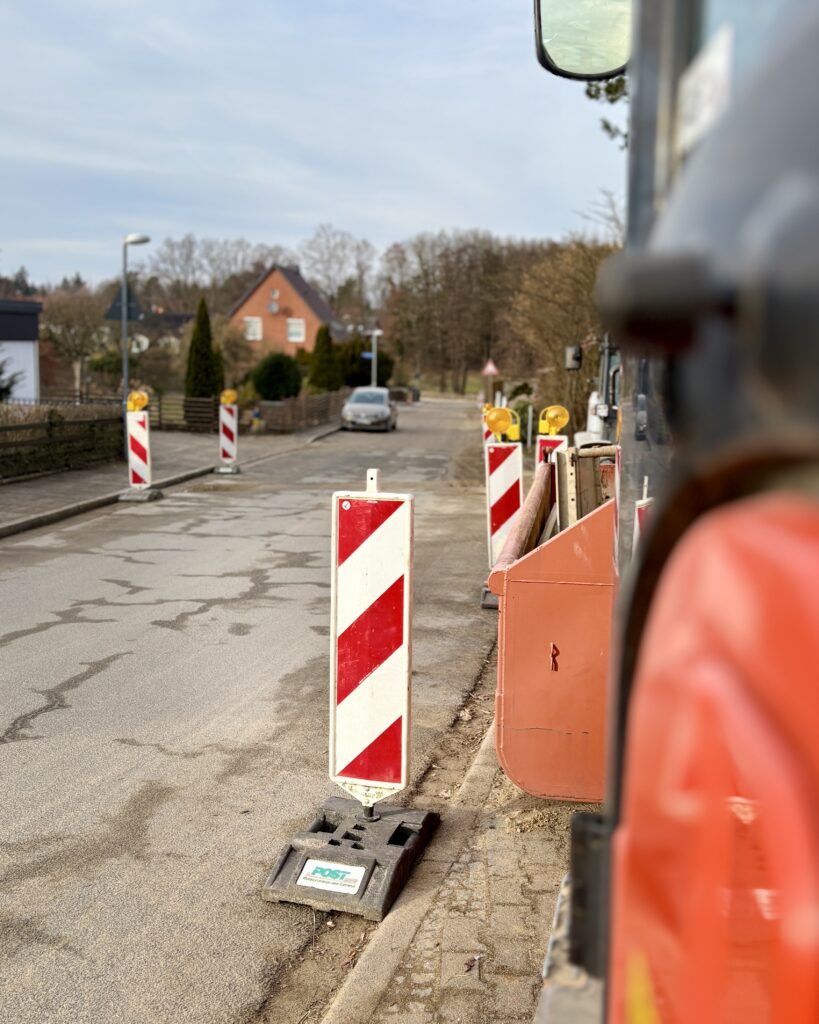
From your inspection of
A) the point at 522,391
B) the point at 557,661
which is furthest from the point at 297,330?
the point at 557,661

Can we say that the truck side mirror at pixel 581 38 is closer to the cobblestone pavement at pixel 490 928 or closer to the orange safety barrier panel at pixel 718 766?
the orange safety barrier panel at pixel 718 766

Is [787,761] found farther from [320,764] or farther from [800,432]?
[320,764]

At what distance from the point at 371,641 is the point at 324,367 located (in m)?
52.8

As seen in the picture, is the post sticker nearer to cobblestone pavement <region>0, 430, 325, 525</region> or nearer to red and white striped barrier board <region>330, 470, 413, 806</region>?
red and white striped barrier board <region>330, 470, 413, 806</region>

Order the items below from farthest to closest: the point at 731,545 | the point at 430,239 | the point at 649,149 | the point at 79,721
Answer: the point at 430,239 < the point at 79,721 < the point at 649,149 < the point at 731,545

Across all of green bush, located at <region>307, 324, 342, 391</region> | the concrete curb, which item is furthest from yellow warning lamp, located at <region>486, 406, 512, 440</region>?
green bush, located at <region>307, 324, 342, 391</region>

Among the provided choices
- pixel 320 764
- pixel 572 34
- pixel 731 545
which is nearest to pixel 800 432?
pixel 731 545

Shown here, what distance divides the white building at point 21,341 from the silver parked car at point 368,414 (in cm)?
1009

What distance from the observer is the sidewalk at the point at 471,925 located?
11.0 ft

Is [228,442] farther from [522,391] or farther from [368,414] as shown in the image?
[522,391]

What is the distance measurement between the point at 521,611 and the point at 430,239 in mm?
71524

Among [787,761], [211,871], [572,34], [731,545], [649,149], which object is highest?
[572,34]

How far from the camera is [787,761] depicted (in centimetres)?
82

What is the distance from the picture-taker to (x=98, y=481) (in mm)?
18328
